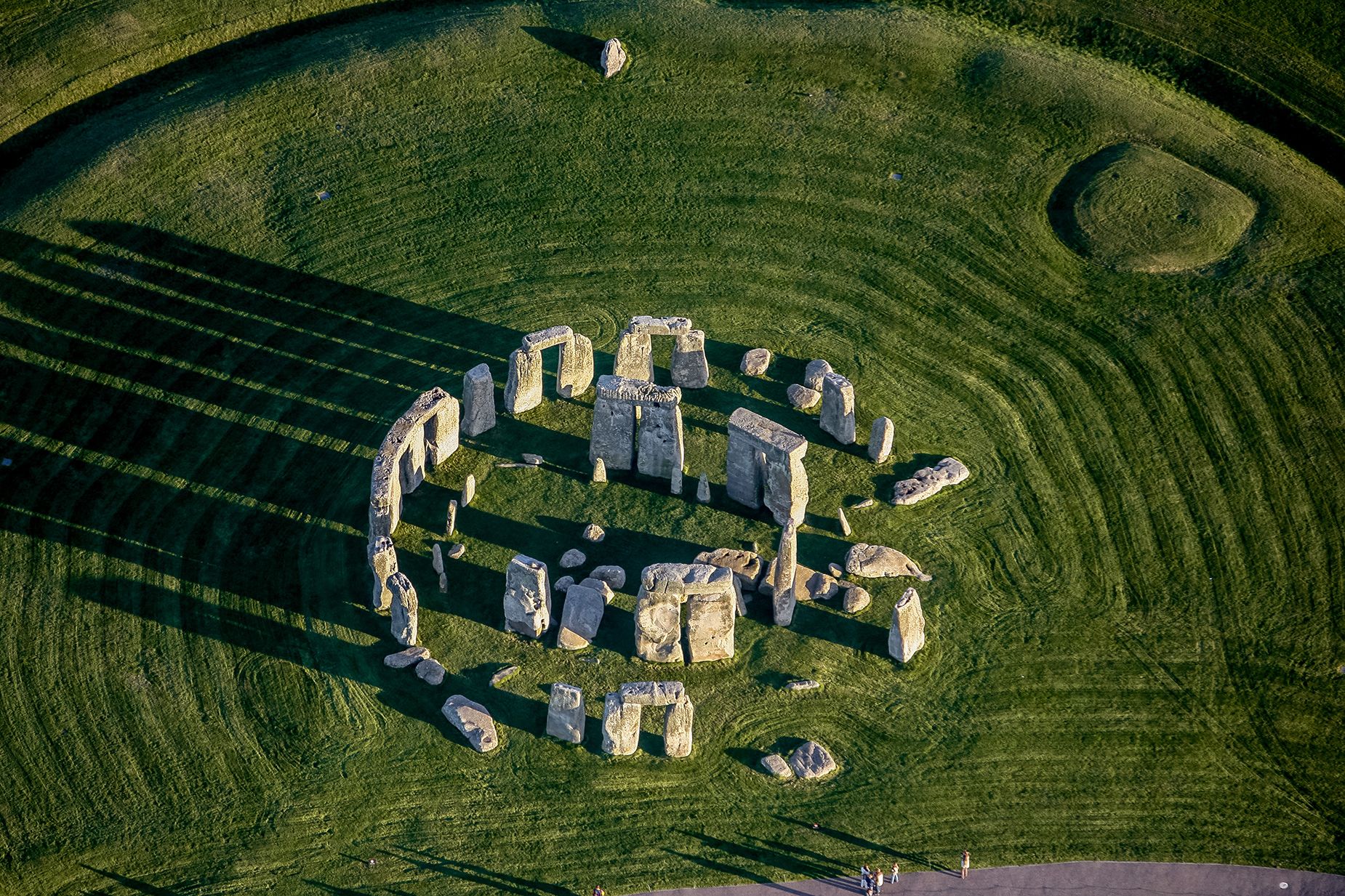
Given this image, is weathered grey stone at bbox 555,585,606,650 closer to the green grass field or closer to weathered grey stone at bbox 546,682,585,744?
the green grass field

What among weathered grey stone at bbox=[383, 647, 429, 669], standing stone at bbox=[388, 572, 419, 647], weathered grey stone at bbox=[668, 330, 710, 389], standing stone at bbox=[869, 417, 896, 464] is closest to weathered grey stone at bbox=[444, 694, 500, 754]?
weathered grey stone at bbox=[383, 647, 429, 669]

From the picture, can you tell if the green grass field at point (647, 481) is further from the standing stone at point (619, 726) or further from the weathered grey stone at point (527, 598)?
the standing stone at point (619, 726)

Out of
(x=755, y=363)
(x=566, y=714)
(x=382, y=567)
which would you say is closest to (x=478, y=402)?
(x=382, y=567)

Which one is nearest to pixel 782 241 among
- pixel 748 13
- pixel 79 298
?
pixel 748 13

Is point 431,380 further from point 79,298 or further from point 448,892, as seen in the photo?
point 448,892

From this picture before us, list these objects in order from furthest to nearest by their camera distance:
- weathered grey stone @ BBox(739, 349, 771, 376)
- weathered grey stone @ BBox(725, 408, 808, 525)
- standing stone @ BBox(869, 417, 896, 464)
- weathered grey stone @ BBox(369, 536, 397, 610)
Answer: weathered grey stone @ BBox(739, 349, 771, 376), standing stone @ BBox(869, 417, 896, 464), weathered grey stone @ BBox(725, 408, 808, 525), weathered grey stone @ BBox(369, 536, 397, 610)

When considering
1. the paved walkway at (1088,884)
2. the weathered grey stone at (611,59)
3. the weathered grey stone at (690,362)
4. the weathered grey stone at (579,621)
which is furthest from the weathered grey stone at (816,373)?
the paved walkway at (1088,884)
